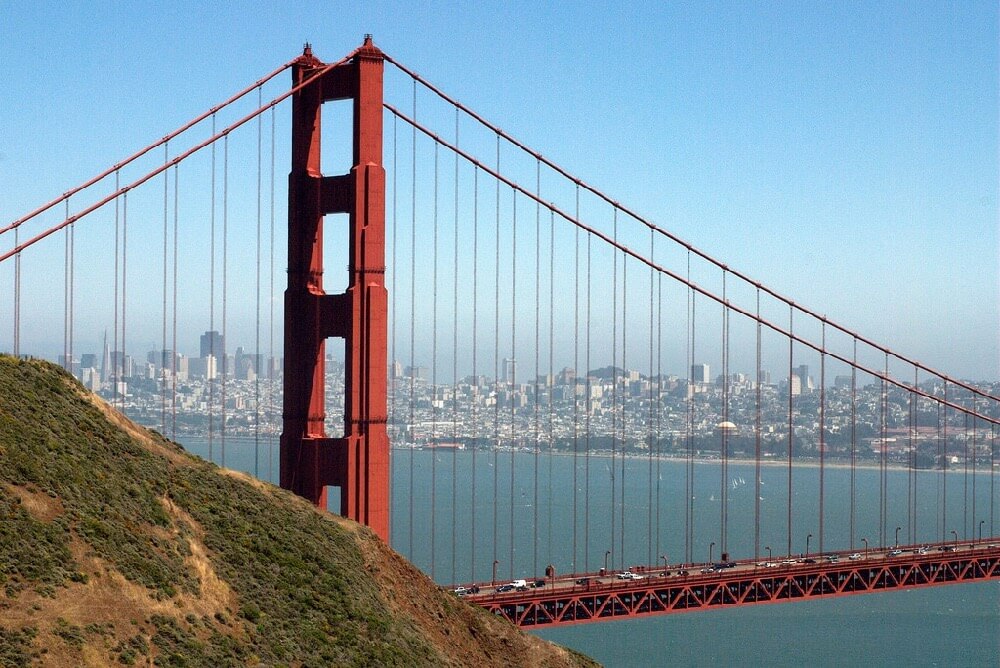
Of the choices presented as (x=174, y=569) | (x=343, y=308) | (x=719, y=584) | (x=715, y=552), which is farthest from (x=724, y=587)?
(x=715, y=552)

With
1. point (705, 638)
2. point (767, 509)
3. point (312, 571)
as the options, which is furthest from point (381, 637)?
point (767, 509)

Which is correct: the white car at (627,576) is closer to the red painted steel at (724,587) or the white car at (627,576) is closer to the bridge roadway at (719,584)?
the bridge roadway at (719,584)

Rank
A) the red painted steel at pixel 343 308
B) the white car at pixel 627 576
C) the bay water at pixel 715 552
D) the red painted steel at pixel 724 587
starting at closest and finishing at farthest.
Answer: the red painted steel at pixel 343 308 < the red painted steel at pixel 724 587 < the white car at pixel 627 576 < the bay water at pixel 715 552

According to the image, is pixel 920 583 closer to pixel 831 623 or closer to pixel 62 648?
pixel 62 648

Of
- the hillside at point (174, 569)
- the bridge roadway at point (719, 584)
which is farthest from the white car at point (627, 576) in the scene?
the hillside at point (174, 569)

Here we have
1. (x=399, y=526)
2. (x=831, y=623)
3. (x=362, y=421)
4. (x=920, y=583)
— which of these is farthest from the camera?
(x=399, y=526)

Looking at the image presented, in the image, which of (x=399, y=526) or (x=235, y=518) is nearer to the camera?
(x=235, y=518)

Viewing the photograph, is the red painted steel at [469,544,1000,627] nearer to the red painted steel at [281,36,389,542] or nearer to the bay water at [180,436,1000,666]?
the bay water at [180,436,1000,666]

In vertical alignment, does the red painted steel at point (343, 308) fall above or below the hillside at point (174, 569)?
above

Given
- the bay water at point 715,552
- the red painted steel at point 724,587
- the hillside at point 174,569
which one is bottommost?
the bay water at point 715,552
